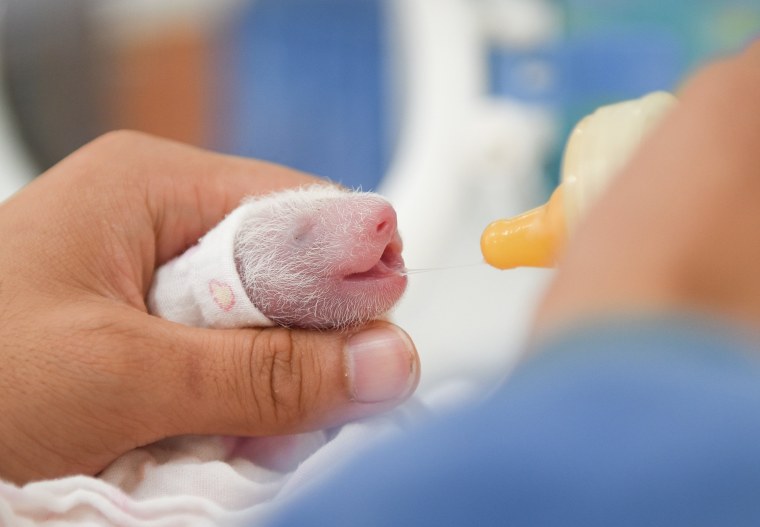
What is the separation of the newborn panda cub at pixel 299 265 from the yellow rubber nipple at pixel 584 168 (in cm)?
10

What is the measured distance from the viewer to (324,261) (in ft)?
1.79

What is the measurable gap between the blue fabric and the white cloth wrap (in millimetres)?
350

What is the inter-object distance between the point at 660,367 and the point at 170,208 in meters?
0.51

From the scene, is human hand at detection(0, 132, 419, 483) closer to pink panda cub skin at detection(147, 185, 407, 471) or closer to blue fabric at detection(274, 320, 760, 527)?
pink panda cub skin at detection(147, 185, 407, 471)

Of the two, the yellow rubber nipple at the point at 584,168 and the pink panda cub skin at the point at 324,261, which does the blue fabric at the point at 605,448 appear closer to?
the yellow rubber nipple at the point at 584,168

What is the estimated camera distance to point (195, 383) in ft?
1.81

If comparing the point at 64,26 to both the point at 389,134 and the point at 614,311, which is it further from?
the point at 614,311

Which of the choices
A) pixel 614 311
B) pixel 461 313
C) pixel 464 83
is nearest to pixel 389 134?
pixel 464 83

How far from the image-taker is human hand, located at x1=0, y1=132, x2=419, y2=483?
0.54 metres

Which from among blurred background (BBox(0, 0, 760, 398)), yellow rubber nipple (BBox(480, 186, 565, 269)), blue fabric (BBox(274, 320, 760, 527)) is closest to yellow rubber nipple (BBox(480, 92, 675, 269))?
yellow rubber nipple (BBox(480, 186, 565, 269))

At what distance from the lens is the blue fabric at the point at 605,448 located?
0.20 m

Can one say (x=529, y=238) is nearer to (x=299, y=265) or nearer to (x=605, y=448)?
(x=299, y=265)

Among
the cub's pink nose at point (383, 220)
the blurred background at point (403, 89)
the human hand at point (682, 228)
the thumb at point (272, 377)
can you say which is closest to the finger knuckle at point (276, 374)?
the thumb at point (272, 377)

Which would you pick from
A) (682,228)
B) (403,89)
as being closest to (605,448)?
(682,228)
